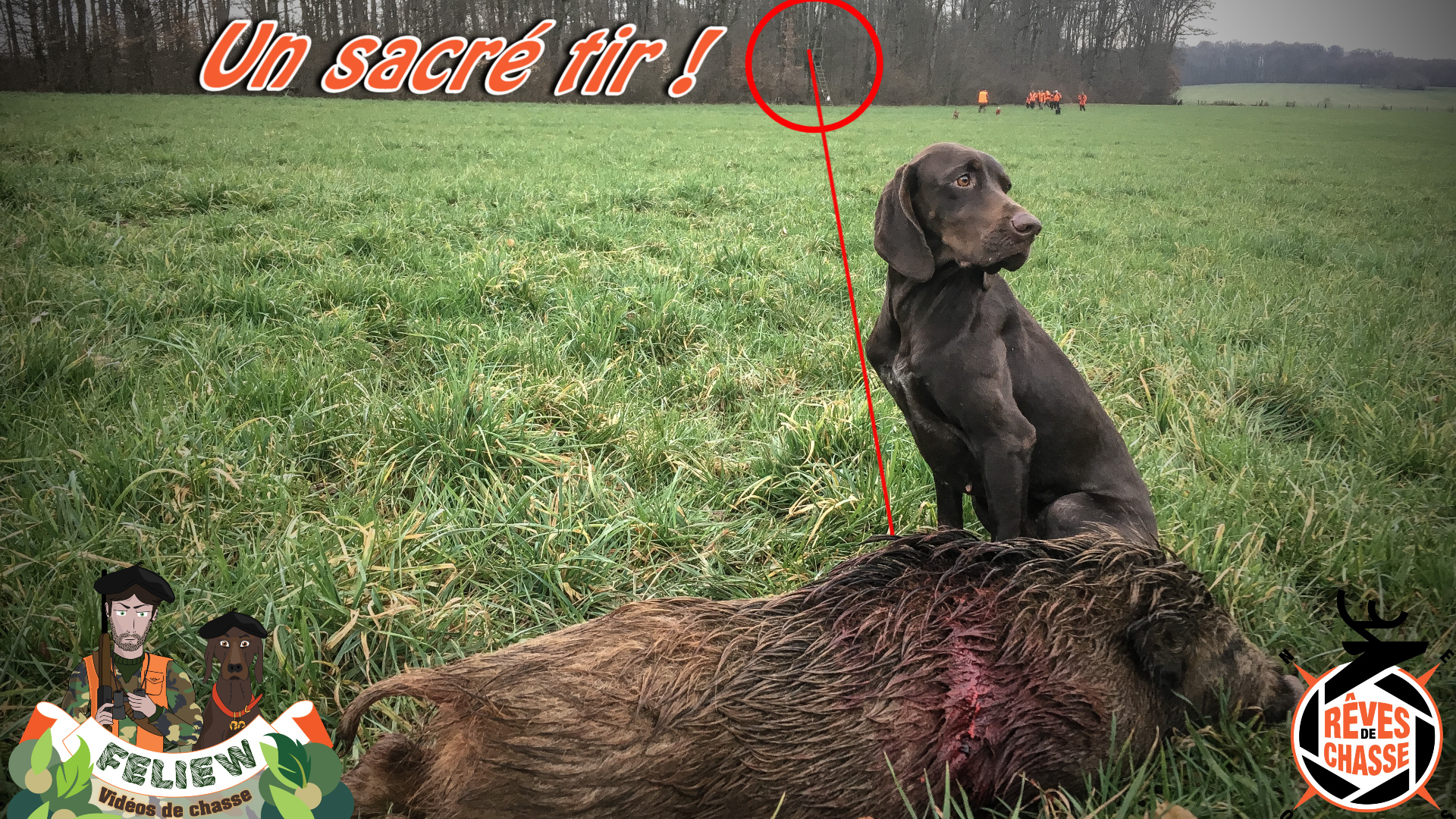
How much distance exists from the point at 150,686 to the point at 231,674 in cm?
12

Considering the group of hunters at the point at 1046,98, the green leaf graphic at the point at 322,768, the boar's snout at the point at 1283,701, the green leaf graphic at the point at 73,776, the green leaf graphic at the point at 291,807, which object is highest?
the group of hunters at the point at 1046,98

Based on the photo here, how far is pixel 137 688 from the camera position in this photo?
1.32 m

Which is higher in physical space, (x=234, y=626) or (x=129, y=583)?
(x=129, y=583)

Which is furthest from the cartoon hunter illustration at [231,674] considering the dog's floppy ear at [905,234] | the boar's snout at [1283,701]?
the boar's snout at [1283,701]

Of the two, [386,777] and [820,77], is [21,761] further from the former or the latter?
[820,77]

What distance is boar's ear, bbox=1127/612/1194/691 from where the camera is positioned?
4.67 ft

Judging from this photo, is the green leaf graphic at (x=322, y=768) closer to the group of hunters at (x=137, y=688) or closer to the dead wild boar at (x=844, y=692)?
the dead wild boar at (x=844, y=692)

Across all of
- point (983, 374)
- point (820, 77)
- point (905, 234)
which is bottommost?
point (983, 374)

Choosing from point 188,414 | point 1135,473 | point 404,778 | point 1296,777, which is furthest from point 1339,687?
point 188,414

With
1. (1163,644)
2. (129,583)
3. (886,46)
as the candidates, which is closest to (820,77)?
(1163,644)

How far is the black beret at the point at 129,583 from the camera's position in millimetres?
1278

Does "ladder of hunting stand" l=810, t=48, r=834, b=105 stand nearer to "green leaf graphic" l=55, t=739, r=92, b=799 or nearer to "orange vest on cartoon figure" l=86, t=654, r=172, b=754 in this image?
"orange vest on cartoon figure" l=86, t=654, r=172, b=754

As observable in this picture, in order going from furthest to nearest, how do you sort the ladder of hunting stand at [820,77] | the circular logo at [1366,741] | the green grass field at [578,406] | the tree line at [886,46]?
the tree line at [886,46]
the green grass field at [578,406]
the ladder of hunting stand at [820,77]
the circular logo at [1366,741]

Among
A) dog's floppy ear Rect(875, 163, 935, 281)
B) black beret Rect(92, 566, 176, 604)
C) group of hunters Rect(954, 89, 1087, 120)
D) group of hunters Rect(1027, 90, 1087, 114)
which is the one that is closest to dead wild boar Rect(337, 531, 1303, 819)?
black beret Rect(92, 566, 176, 604)
